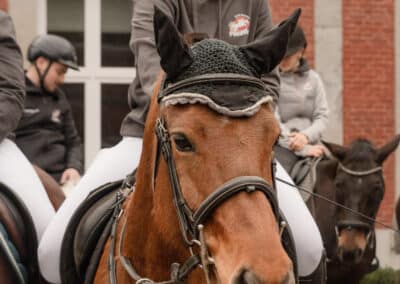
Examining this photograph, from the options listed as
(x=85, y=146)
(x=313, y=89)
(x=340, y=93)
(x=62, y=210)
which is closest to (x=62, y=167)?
(x=313, y=89)

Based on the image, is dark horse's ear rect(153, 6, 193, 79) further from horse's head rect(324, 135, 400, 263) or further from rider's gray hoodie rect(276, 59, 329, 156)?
rider's gray hoodie rect(276, 59, 329, 156)

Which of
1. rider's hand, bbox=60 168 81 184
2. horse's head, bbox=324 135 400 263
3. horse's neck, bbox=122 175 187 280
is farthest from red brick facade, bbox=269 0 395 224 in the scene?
horse's neck, bbox=122 175 187 280

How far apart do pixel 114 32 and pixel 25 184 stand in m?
9.47

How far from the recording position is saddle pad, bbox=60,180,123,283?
5551 millimetres

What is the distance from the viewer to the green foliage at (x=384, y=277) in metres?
12.0

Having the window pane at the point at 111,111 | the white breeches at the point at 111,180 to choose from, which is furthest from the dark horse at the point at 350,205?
the window pane at the point at 111,111

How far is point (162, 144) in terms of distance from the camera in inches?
175

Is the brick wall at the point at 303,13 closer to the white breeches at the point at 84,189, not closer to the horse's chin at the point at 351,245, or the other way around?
the horse's chin at the point at 351,245

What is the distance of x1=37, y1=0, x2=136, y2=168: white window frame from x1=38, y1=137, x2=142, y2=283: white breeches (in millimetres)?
9564

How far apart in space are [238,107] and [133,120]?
5.29 feet

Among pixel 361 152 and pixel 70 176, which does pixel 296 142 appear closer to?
pixel 361 152

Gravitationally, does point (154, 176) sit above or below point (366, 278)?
above

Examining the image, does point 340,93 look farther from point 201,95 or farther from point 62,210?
point 201,95

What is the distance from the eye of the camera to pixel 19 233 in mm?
6191
